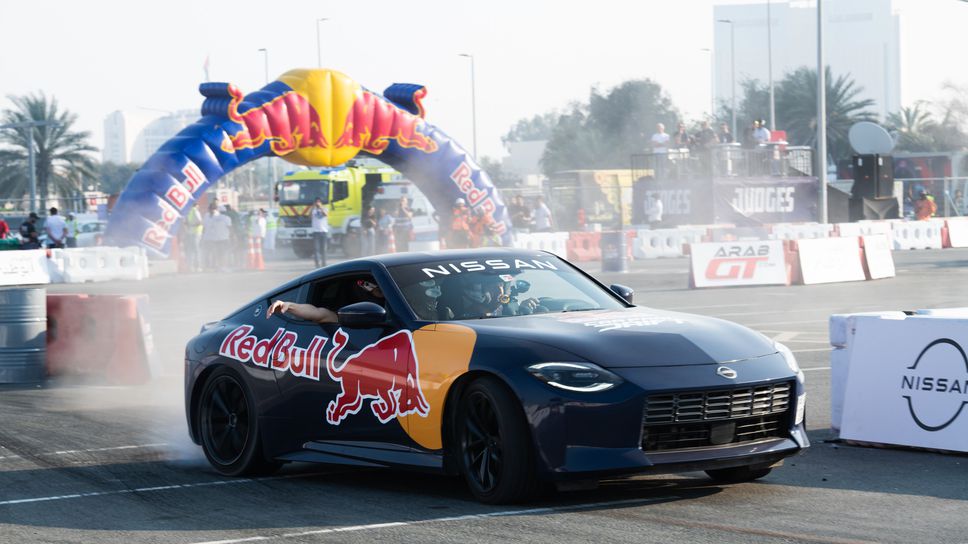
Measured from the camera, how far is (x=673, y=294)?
24.3m

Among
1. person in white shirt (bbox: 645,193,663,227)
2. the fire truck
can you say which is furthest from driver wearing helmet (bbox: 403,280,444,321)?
the fire truck

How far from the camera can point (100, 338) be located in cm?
1369

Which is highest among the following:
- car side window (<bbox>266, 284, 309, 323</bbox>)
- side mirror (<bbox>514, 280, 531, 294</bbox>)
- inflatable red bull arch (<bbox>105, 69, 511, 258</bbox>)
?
inflatable red bull arch (<bbox>105, 69, 511, 258</bbox>)

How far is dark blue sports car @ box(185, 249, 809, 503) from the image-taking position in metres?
6.55

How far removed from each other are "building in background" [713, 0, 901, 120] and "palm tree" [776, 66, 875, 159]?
71.5 meters

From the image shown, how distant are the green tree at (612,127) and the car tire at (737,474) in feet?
339

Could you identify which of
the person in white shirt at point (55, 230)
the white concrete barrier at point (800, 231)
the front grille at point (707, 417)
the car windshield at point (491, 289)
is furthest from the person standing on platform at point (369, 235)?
the front grille at point (707, 417)

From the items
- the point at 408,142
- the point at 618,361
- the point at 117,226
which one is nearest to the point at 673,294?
the point at 408,142

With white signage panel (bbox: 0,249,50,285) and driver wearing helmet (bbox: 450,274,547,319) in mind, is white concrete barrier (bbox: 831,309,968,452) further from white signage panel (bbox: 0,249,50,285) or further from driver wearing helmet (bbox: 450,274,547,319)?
white signage panel (bbox: 0,249,50,285)

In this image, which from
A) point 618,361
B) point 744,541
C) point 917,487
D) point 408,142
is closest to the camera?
point 744,541

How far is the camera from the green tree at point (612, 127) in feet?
365

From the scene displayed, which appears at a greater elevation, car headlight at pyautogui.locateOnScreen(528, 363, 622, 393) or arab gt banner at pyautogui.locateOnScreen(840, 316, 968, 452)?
car headlight at pyautogui.locateOnScreen(528, 363, 622, 393)

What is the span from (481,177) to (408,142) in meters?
2.46

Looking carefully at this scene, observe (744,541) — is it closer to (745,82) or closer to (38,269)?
(38,269)
